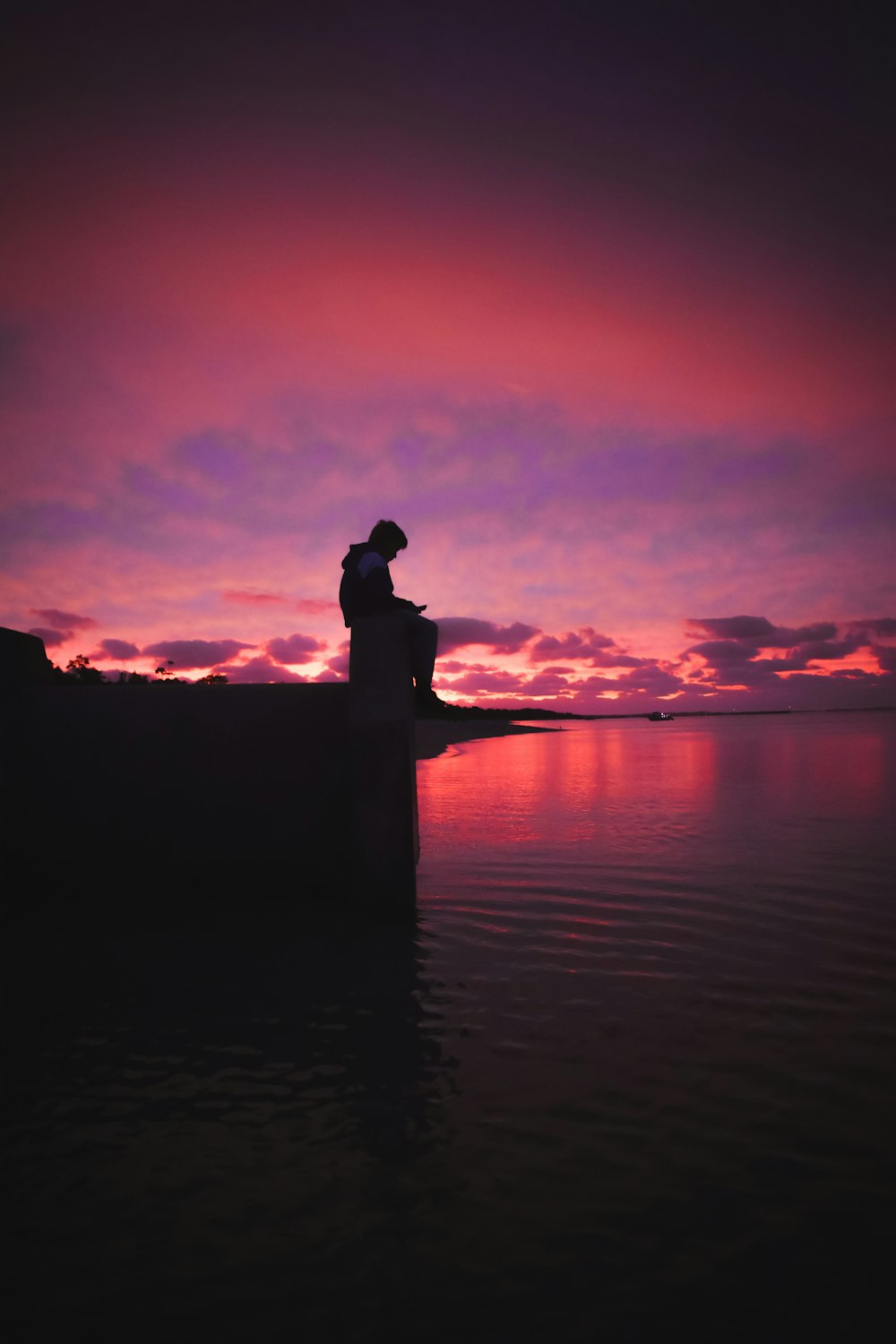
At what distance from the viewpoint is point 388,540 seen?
283 inches

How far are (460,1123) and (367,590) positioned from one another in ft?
14.7

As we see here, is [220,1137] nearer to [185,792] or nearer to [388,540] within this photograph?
[185,792]

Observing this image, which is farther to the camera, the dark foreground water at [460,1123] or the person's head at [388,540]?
the person's head at [388,540]

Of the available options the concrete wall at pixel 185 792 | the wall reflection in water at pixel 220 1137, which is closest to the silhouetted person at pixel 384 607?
the concrete wall at pixel 185 792

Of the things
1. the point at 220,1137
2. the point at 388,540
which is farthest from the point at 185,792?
the point at 220,1137

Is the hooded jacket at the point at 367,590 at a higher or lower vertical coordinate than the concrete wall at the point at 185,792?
higher

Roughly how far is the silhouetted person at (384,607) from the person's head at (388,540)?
221 mm

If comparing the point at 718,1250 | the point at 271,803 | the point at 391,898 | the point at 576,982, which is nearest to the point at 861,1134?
the point at 718,1250

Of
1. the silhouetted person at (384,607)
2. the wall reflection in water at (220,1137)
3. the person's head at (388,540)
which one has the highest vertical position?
the person's head at (388,540)

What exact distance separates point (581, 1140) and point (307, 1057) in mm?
1466

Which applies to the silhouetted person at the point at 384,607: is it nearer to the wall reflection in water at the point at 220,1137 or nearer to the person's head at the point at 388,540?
the person's head at the point at 388,540

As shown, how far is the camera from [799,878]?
784 cm

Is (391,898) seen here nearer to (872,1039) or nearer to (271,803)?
(271,803)

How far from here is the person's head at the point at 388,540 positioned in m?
7.19
